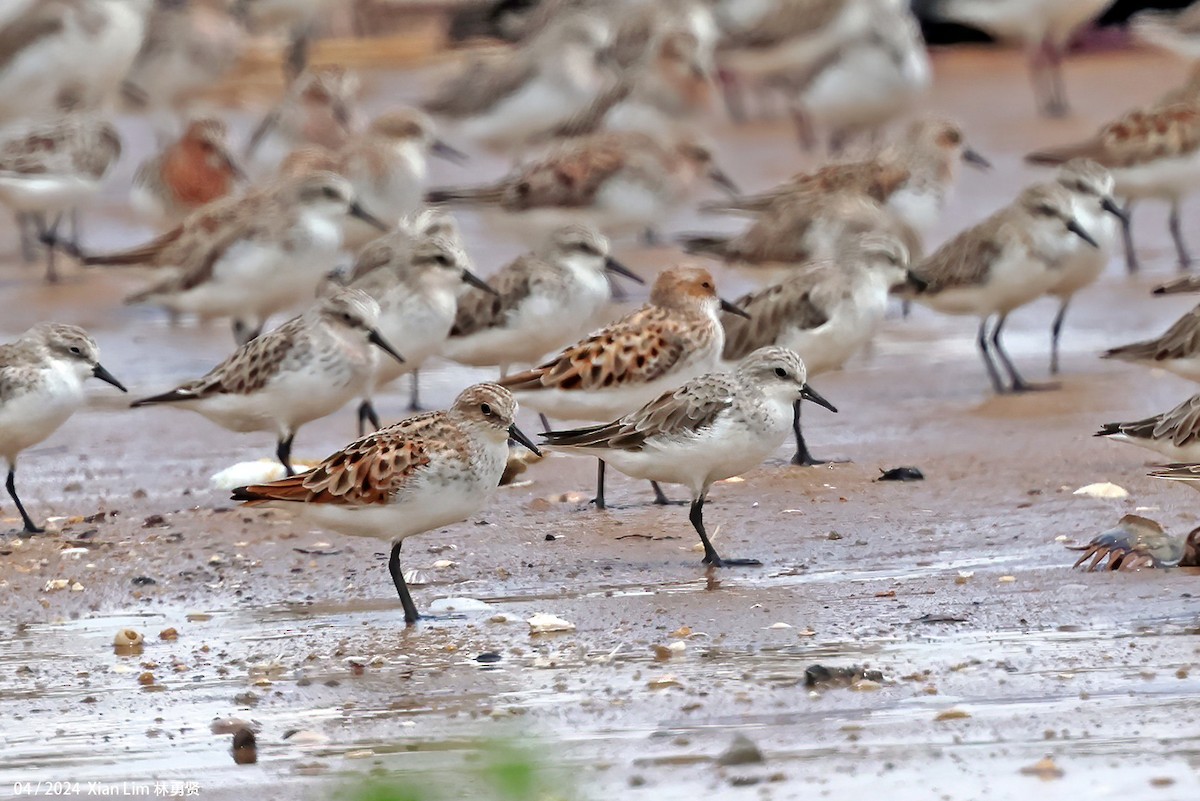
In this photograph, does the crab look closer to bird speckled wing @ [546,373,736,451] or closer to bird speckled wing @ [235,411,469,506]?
bird speckled wing @ [546,373,736,451]

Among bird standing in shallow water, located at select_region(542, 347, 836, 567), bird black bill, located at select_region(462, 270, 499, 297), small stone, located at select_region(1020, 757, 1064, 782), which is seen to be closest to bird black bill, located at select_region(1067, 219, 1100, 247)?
bird black bill, located at select_region(462, 270, 499, 297)

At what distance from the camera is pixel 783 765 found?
548 cm

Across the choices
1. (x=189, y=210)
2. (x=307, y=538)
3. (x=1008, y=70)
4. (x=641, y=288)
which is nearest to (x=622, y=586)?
(x=307, y=538)

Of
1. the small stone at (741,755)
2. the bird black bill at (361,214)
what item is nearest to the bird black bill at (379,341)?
the bird black bill at (361,214)

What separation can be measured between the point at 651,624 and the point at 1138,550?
1.81 metres

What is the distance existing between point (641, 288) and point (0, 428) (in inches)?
264

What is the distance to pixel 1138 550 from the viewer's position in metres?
7.33

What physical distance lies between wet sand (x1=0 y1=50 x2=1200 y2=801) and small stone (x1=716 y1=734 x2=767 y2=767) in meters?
0.04

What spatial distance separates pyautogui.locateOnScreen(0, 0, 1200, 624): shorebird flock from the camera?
313 inches

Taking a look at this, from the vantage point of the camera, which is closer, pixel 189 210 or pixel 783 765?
pixel 783 765

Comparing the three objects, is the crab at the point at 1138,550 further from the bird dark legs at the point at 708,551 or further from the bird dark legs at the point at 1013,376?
the bird dark legs at the point at 1013,376

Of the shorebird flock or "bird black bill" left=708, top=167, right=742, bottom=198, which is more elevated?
the shorebird flock

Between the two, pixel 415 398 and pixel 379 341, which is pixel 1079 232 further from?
pixel 379 341

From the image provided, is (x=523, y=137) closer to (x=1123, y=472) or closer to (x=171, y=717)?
(x=1123, y=472)
